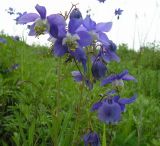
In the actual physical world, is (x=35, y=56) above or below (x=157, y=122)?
above

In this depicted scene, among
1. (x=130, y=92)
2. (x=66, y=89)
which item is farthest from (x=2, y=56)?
(x=130, y=92)

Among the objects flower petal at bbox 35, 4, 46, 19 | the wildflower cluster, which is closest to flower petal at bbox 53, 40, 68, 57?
the wildflower cluster

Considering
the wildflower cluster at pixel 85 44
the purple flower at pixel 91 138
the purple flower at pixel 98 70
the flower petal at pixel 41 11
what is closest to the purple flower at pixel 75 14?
the wildflower cluster at pixel 85 44

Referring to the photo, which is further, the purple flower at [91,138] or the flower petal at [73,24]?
the purple flower at [91,138]

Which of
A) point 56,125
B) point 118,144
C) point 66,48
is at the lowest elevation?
point 118,144

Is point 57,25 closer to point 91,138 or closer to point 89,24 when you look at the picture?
point 89,24

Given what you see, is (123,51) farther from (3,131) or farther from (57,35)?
(57,35)

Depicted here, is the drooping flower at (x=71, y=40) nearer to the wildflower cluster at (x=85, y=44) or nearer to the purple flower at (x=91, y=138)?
the wildflower cluster at (x=85, y=44)

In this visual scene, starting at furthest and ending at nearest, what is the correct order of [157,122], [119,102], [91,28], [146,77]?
1. [146,77]
2. [157,122]
3. [119,102]
4. [91,28]
